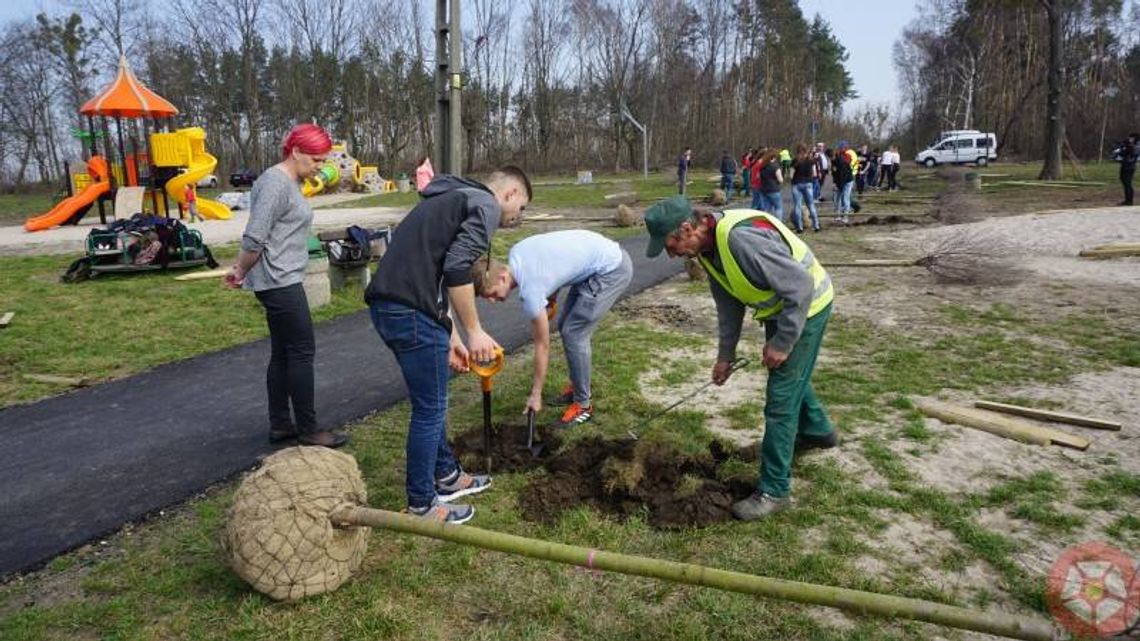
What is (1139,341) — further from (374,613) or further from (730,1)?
(730,1)

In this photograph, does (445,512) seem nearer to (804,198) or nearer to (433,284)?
(433,284)

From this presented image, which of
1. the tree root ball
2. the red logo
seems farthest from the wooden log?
the red logo

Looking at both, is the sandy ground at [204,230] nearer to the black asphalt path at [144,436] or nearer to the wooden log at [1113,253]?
the black asphalt path at [144,436]

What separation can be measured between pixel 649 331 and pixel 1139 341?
4.50 m

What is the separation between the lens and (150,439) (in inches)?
194

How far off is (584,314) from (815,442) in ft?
5.38

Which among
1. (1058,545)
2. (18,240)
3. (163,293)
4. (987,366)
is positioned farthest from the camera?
(18,240)

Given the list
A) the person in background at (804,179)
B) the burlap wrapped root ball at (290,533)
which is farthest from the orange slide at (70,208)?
the burlap wrapped root ball at (290,533)

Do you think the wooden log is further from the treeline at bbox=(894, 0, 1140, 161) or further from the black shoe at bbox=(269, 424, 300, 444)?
the treeline at bbox=(894, 0, 1140, 161)

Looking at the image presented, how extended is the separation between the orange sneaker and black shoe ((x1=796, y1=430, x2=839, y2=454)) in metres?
1.40

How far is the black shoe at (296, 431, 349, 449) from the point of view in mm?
4645

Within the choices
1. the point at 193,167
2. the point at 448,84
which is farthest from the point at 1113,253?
the point at 193,167

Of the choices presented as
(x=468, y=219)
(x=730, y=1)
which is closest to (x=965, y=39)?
(x=730, y=1)

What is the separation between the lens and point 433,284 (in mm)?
3205
